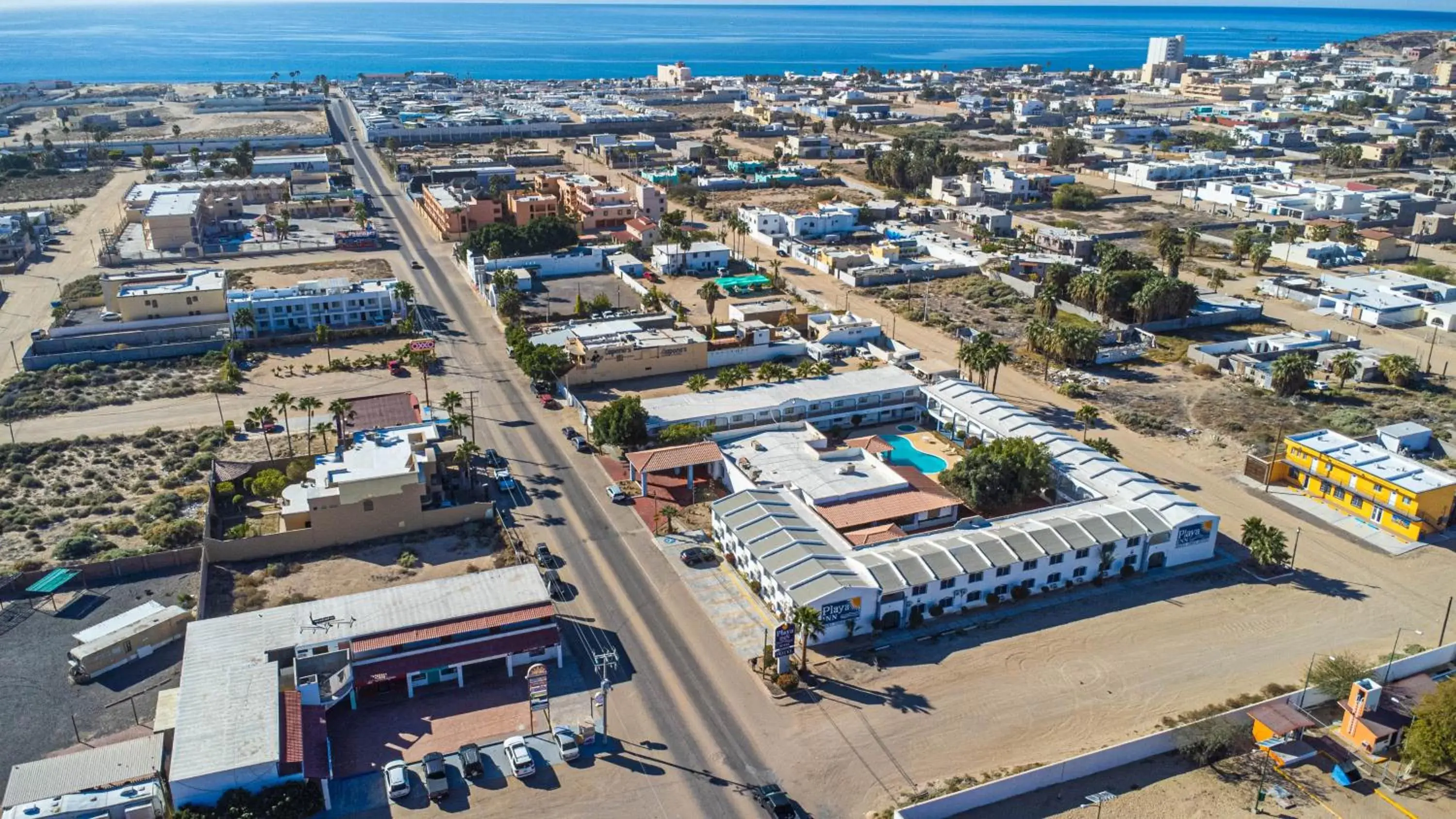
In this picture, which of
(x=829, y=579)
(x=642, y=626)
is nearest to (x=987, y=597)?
(x=829, y=579)

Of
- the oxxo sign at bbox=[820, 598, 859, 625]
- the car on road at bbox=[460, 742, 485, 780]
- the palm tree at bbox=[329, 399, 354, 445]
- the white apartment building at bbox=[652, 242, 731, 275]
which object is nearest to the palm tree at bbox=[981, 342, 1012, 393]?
the oxxo sign at bbox=[820, 598, 859, 625]

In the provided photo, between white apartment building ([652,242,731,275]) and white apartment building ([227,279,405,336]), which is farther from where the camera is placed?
white apartment building ([652,242,731,275])

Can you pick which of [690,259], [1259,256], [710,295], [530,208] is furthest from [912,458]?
[530,208]

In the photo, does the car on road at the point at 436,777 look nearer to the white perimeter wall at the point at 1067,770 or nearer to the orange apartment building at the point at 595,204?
the white perimeter wall at the point at 1067,770

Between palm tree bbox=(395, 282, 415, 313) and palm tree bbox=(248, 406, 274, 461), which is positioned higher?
palm tree bbox=(395, 282, 415, 313)

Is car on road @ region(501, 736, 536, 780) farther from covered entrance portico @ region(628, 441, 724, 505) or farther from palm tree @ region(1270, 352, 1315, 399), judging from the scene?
palm tree @ region(1270, 352, 1315, 399)

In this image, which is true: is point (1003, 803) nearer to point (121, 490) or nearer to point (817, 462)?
point (817, 462)
